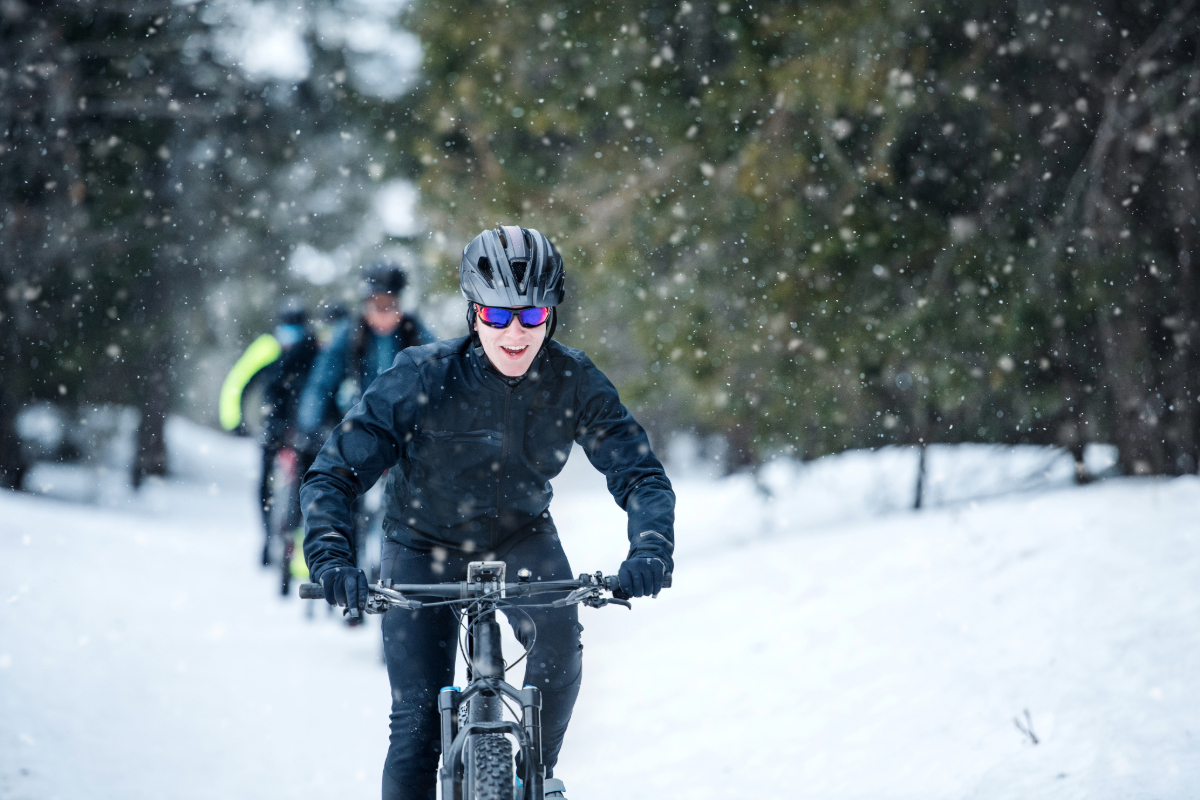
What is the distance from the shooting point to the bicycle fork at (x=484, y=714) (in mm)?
2600

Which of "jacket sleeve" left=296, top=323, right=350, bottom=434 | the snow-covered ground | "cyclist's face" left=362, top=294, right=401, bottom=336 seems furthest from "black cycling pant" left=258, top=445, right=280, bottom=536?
"cyclist's face" left=362, top=294, right=401, bottom=336

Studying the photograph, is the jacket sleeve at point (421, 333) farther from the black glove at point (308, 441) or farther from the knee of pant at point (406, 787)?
the knee of pant at point (406, 787)

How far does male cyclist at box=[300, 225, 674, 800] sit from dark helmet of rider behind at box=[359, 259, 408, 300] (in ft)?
11.9

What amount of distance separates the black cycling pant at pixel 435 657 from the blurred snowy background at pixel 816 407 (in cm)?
197

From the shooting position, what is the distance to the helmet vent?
308cm

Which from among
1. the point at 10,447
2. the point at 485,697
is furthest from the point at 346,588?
the point at 10,447

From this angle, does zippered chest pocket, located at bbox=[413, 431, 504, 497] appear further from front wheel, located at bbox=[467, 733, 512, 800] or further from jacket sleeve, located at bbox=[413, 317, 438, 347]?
jacket sleeve, located at bbox=[413, 317, 438, 347]

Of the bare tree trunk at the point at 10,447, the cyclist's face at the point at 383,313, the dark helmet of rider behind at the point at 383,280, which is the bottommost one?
the cyclist's face at the point at 383,313

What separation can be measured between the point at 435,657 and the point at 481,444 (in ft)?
2.26

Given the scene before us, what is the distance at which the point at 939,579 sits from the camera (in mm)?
6859

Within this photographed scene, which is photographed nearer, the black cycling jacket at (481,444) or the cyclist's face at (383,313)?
the black cycling jacket at (481,444)

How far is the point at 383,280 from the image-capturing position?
682cm

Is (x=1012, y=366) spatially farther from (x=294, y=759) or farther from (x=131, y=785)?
(x=131, y=785)

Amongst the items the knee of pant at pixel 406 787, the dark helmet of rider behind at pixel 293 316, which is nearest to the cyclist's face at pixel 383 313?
the dark helmet of rider behind at pixel 293 316
